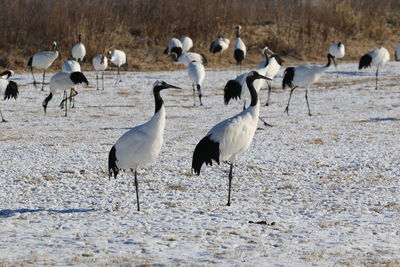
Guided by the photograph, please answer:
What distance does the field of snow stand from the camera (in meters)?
5.97

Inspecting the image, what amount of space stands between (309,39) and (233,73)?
650 cm

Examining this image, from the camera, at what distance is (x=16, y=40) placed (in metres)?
26.2

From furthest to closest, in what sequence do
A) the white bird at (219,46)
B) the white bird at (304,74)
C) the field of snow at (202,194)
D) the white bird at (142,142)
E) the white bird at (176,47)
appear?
the white bird at (219,46)
the white bird at (176,47)
the white bird at (304,74)
the white bird at (142,142)
the field of snow at (202,194)

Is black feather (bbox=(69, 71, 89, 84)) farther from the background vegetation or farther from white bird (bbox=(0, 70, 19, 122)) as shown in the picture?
the background vegetation

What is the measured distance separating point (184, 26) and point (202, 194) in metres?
21.5

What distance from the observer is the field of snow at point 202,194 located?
5.97 metres

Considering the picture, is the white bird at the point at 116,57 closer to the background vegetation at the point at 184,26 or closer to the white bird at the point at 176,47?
the background vegetation at the point at 184,26

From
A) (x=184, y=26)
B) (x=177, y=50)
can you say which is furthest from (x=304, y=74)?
(x=184, y=26)

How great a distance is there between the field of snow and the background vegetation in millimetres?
10223

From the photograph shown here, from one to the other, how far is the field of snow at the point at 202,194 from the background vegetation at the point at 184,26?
402 inches

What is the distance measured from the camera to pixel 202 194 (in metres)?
8.50

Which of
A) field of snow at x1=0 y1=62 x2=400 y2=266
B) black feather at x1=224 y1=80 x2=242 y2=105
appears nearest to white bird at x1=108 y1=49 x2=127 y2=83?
Answer: field of snow at x1=0 y1=62 x2=400 y2=266

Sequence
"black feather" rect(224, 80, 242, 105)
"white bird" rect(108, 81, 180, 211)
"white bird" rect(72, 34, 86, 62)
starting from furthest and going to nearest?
"white bird" rect(72, 34, 86, 62)
"black feather" rect(224, 80, 242, 105)
"white bird" rect(108, 81, 180, 211)

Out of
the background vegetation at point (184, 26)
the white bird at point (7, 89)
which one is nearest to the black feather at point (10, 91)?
the white bird at point (7, 89)
